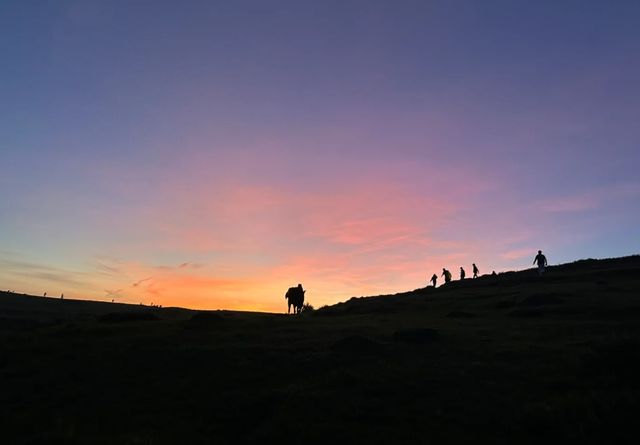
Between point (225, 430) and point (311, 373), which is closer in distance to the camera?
point (225, 430)

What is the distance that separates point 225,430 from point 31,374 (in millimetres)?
12409

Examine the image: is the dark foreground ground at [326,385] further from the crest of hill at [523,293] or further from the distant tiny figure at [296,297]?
the distant tiny figure at [296,297]

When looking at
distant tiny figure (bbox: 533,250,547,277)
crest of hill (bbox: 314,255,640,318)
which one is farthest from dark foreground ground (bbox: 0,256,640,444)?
distant tiny figure (bbox: 533,250,547,277)

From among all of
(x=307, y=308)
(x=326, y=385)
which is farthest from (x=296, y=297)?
(x=326, y=385)

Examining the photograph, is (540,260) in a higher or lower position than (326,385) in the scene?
higher

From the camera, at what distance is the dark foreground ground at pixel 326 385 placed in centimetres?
1417

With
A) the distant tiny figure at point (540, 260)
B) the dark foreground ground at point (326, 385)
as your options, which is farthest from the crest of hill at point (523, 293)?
the dark foreground ground at point (326, 385)

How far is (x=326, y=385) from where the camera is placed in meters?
18.6

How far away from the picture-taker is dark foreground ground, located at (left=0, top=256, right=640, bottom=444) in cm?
1417

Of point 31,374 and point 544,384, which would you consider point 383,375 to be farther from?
point 31,374

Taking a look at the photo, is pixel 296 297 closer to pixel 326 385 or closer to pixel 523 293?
pixel 523 293

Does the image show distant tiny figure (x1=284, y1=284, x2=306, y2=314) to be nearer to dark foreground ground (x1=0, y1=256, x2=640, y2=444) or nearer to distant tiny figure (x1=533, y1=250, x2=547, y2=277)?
dark foreground ground (x1=0, y1=256, x2=640, y2=444)

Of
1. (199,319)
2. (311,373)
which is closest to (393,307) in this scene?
(199,319)

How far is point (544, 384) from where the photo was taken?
Result: 17281mm
